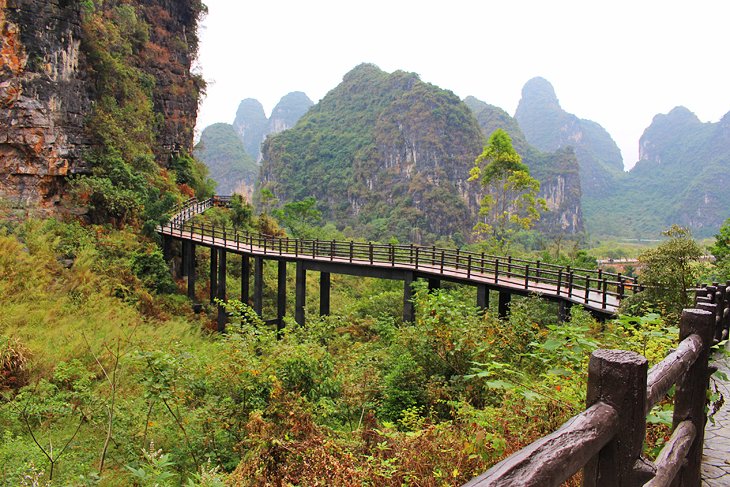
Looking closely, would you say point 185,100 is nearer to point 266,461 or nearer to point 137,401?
point 137,401

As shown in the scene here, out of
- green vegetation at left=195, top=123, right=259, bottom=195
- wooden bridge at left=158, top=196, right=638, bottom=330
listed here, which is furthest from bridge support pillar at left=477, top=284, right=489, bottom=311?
green vegetation at left=195, top=123, right=259, bottom=195

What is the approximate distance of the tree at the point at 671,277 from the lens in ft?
26.3

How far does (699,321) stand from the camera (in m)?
2.63

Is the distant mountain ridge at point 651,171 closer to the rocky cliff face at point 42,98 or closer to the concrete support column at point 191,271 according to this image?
the concrete support column at point 191,271

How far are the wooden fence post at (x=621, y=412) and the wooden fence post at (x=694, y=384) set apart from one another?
144 cm

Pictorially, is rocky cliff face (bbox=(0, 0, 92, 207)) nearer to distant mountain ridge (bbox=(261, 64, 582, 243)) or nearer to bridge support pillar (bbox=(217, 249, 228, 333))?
bridge support pillar (bbox=(217, 249, 228, 333))

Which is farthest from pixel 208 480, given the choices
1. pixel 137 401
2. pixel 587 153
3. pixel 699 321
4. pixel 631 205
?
pixel 587 153

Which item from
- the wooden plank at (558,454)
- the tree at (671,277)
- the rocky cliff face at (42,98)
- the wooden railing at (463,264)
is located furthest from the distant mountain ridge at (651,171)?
the wooden plank at (558,454)

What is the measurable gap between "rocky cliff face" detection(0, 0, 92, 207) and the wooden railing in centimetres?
593

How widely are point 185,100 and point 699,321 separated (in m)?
39.8

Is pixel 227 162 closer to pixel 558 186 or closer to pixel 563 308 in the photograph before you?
pixel 558 186

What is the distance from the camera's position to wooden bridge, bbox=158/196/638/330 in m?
11.5

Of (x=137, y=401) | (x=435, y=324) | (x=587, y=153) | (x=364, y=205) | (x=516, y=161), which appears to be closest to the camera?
(x=137, y=401)

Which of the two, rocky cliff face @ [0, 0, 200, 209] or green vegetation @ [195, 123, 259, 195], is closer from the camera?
rocky cliff face @ [0, 0, 200, 209]
